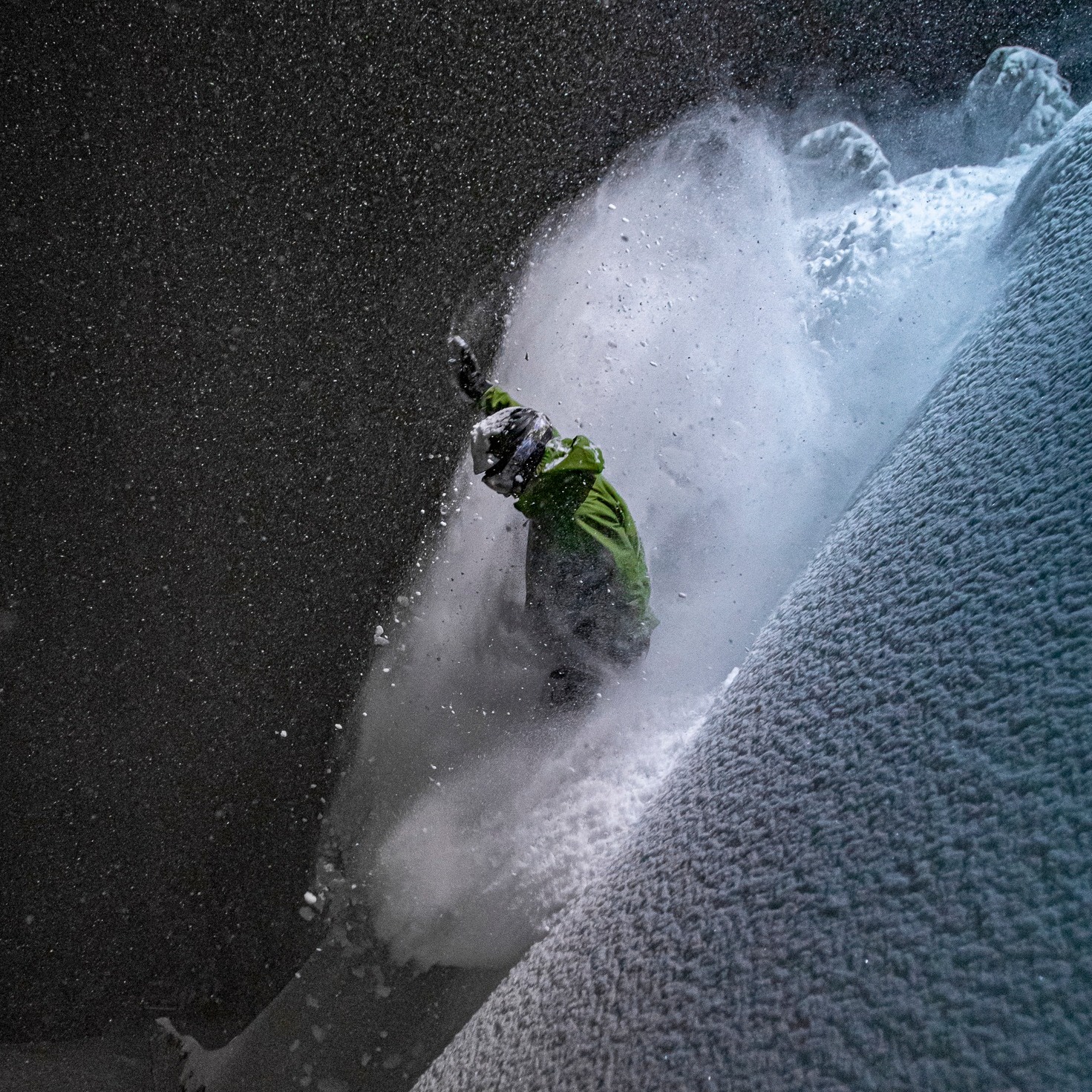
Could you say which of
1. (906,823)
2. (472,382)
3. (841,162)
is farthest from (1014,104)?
(906,823)

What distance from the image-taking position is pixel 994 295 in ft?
2.72

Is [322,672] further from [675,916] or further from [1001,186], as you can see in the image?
[1001,186]

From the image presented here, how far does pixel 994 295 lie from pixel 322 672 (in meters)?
0.85

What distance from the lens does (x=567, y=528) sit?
0.90 metres

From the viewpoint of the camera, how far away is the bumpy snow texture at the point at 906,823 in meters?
0.43

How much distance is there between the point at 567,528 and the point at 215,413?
Result: 18.8 inches

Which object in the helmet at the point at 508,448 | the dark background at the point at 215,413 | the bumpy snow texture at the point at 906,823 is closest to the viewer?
the bumpy snow texture at the point at 906,823

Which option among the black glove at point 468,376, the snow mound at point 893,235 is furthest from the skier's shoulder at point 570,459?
the snow mound at point 893,235

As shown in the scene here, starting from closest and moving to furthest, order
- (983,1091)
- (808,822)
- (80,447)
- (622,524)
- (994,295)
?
(983,1091) → (808,822) → (994,295) → (622,524) → (80,447)

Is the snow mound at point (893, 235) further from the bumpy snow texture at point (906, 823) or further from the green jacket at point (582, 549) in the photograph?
the green jacket at point (582, 549)

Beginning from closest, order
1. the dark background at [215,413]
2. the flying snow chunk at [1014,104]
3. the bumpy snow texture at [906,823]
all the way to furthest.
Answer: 1. the bumpy snow texture at [906,823]
2. the dark background at [215,413]
3. the flying snow chunk at [1014,104]

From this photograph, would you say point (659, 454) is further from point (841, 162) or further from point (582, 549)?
point (841, 162)

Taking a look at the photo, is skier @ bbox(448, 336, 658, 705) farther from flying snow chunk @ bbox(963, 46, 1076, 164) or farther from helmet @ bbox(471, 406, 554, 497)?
flying snow chunk @ bbox(963, 46, 1076, 164)

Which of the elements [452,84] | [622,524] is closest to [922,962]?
[622,524]
